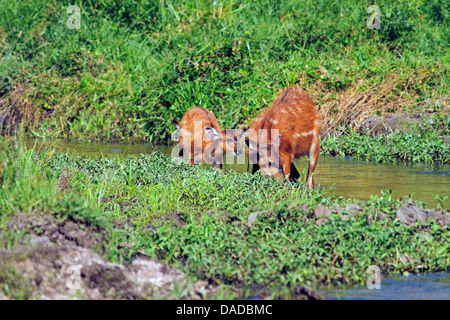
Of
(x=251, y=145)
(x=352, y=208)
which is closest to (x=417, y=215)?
(x=352, y=208)

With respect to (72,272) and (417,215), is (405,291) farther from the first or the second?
(72,272)

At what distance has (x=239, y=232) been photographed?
5.39 m

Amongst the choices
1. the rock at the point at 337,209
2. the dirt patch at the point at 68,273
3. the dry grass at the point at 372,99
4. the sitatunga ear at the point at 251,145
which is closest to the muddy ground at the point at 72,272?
the dirt patch at the point at 68,273

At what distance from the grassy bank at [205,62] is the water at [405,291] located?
5717mm

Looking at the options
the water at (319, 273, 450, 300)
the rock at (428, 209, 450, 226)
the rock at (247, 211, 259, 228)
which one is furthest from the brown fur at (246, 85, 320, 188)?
the water at (319, 273, 450, 300)

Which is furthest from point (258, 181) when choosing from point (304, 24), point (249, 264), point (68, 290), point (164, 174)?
point (304, 24)

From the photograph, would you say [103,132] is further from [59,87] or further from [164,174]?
[164,174]

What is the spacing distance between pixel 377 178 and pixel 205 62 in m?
4.49

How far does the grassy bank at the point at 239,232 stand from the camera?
16.0ft

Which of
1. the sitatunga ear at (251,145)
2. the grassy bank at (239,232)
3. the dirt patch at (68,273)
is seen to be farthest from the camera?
the sitatunga ear at (251,145)

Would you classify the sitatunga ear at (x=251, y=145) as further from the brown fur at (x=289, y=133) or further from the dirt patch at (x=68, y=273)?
the dirt patch at (x=68, y=273)

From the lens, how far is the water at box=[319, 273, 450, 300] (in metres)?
4.64

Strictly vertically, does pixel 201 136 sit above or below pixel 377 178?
above

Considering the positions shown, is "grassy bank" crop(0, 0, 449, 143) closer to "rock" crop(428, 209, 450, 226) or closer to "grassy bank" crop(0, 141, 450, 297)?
"rock" crop(428, 209, 450, 226)
